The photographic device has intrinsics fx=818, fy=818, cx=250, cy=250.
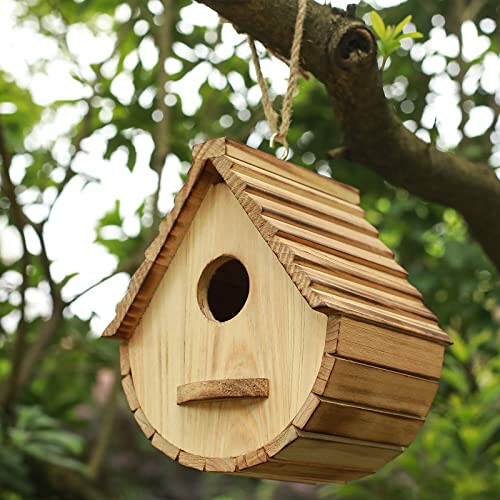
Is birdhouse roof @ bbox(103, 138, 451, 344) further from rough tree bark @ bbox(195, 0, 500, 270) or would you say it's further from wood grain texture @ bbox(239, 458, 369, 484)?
wood grain texture @ bbox(239, 458, 369, 484)

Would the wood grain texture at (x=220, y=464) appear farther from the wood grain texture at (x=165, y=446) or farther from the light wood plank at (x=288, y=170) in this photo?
the light wood plank at (x=288, y=170)

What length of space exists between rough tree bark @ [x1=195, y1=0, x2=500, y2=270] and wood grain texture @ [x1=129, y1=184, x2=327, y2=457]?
0.29 meters

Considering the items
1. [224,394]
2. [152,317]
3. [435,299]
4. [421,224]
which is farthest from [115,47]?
[224,394]

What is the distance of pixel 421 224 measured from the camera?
302 cm

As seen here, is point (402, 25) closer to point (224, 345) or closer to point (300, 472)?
point (224, 345)

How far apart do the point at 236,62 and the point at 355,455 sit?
5.86 feet

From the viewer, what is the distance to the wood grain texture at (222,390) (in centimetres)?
129

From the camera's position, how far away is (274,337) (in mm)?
1304

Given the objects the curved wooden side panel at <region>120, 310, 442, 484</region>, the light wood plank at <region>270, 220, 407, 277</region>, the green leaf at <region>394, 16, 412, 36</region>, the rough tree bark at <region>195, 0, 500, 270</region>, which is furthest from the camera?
the green leaf at <region>394, 16, 412, 36</region>

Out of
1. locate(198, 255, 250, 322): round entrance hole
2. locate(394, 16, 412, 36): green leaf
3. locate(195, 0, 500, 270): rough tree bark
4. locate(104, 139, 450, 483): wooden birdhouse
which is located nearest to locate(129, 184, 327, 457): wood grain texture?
locate(104, 139, 450, 483): wooden birdhouse

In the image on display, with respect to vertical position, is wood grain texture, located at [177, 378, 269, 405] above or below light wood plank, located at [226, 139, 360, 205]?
below

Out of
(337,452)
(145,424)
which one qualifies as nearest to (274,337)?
(337,452)

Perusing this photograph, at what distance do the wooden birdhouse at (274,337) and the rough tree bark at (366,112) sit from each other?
156 millimetres

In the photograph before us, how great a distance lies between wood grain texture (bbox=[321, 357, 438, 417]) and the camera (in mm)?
1214
